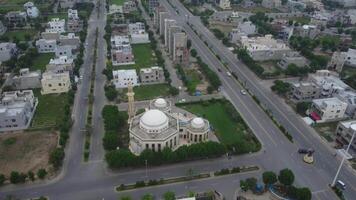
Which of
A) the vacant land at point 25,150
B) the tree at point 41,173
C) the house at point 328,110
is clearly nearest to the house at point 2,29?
the vacant land at point 25,150

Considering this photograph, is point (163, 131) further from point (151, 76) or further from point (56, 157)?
point (151, 76)

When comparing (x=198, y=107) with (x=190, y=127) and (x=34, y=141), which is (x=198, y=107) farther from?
(x=34, y=141)

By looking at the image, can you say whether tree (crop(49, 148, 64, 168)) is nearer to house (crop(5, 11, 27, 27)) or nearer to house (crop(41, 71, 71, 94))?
house (crop(41, 71, 71, 94))

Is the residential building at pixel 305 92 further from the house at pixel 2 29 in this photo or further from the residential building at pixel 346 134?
the house at pixel 2 29

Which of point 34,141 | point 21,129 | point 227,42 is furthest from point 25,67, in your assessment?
point 227,42

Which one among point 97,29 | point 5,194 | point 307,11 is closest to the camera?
point 5,194
